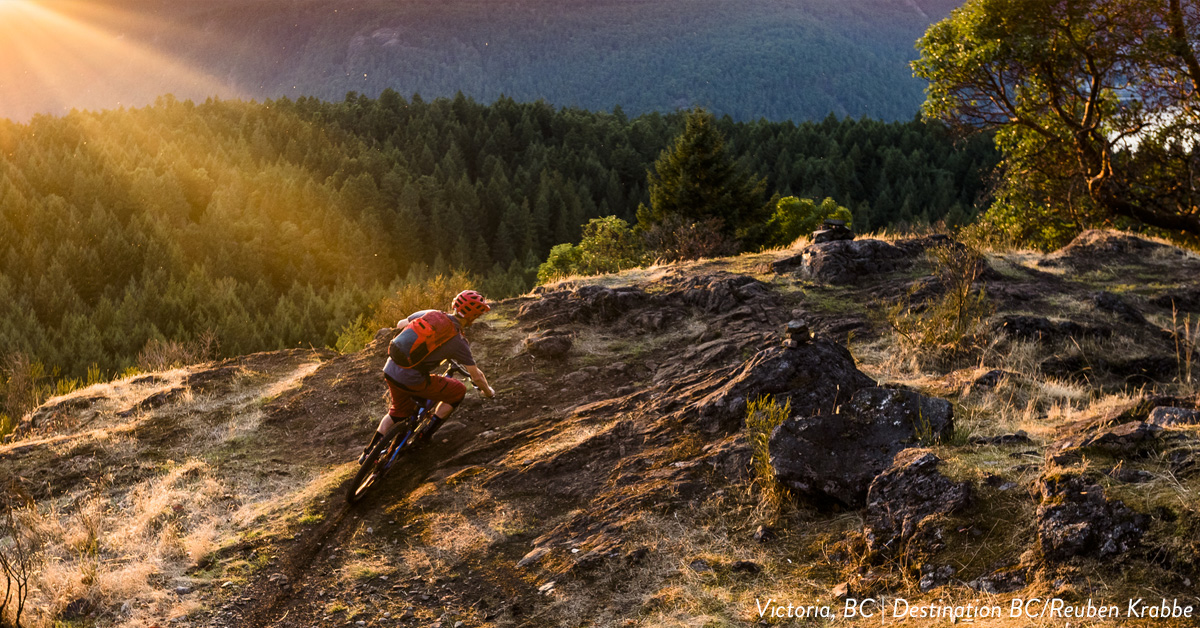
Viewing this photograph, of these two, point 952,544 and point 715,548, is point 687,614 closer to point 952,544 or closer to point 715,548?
point 715,548

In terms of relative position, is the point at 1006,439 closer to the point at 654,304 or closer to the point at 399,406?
the point at 399,406

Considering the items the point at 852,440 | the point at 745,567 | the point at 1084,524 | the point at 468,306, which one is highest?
the point at 468,306

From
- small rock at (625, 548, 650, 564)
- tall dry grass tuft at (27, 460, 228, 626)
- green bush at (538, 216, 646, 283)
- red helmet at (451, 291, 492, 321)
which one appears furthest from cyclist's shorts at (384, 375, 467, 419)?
green bush at (538, 216, 646, 283)

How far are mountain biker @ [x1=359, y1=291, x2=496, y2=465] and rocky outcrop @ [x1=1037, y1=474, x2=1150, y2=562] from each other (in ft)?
17.5

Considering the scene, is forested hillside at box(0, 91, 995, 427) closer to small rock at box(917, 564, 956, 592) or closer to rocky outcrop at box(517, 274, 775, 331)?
rocky outcrop at box(517, 274, 775, 331)

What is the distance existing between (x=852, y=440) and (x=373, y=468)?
16.3ft

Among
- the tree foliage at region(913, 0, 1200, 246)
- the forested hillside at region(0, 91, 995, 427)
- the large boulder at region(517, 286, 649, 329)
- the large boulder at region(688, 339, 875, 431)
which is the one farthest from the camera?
the forested hillside at region(0, 91, 995, 427)

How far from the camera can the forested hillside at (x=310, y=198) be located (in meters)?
62.6

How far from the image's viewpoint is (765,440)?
259 inches

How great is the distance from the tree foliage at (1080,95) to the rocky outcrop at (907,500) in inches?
583

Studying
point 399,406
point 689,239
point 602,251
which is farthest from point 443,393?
point 602,251

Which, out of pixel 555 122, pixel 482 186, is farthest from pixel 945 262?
pixel 555 122

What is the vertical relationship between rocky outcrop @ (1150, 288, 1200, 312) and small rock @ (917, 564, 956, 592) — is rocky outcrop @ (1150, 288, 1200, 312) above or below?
above

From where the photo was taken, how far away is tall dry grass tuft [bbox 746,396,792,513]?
6.12m
